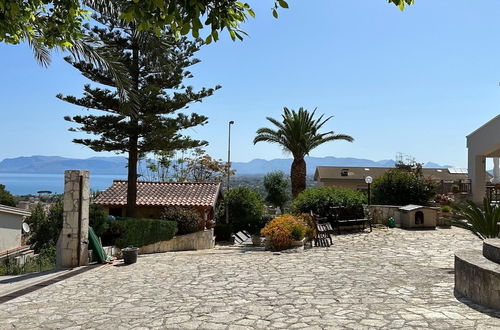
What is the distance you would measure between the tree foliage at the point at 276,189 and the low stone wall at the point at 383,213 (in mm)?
20281

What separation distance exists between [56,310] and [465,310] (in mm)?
6346

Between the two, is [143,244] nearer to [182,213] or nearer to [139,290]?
[182,213]

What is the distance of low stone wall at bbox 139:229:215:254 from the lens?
64.4ft

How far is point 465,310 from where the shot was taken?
585cm

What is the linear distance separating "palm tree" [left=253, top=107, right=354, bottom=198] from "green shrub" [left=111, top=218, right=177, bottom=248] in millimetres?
8671

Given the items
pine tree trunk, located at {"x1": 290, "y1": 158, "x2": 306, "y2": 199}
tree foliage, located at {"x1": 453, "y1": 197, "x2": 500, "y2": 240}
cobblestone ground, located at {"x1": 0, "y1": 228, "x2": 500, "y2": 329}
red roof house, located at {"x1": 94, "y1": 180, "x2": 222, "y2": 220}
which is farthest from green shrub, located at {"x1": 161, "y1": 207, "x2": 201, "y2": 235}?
tree foliage, located at {"x1": 453, "y1": 197, "x2": 500, "y2": 240}

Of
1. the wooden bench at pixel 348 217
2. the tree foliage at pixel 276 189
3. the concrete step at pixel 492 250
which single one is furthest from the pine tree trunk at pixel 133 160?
the tree foliage at pixel 276 189

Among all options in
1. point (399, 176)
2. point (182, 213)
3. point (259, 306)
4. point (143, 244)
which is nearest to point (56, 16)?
point (259, 306)

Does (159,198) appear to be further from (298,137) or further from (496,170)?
(496,170)

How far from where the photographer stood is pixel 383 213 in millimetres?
19406

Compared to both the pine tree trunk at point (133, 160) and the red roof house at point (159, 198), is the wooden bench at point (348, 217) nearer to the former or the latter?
the pine tree trunk at point (133, 160)

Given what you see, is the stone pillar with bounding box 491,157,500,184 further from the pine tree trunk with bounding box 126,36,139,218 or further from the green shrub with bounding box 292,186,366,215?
the pine tree trunk with bounding box 126,36,139,218

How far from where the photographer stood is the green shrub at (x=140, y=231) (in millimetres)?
18141

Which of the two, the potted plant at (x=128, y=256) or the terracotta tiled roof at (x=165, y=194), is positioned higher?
the terracotta tiled roof at (x=165, y=194)
